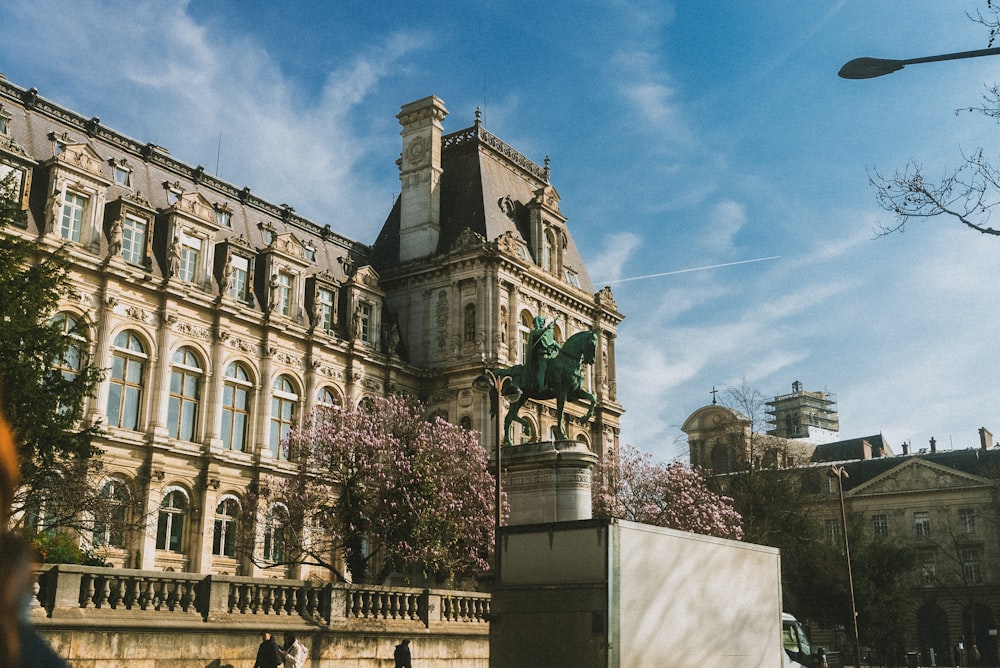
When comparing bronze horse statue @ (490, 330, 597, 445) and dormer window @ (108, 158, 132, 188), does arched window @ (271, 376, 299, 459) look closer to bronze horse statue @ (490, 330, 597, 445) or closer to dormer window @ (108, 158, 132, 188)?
dormer window @ (108, 158, 132, 188)

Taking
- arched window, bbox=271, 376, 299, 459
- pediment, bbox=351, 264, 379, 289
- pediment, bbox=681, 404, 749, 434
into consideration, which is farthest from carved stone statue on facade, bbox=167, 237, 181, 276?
pediment, bbox=681, 404, 749, 434

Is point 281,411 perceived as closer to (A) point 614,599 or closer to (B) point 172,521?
(B) point 172,521

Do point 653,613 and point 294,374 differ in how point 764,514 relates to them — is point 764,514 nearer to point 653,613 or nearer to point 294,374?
point 294,374

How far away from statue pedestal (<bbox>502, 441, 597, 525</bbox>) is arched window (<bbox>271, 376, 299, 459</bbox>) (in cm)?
1789

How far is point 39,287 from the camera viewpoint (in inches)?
957

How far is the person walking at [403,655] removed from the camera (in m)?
20.5

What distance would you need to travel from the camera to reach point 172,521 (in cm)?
3794

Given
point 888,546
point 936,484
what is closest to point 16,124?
point 888,546

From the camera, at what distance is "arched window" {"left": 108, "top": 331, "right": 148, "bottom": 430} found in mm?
36812

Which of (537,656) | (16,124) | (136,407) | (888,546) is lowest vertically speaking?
(537,656)

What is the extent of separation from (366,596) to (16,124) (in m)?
25.8

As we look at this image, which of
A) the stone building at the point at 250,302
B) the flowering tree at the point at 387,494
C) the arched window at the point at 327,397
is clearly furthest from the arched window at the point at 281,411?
the flowering tree at the point at 387,494

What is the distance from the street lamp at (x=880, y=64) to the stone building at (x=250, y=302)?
2209 cm

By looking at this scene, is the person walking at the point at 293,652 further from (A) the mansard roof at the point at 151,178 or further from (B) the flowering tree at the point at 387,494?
(A) the mansard roof at the point at 151,178
